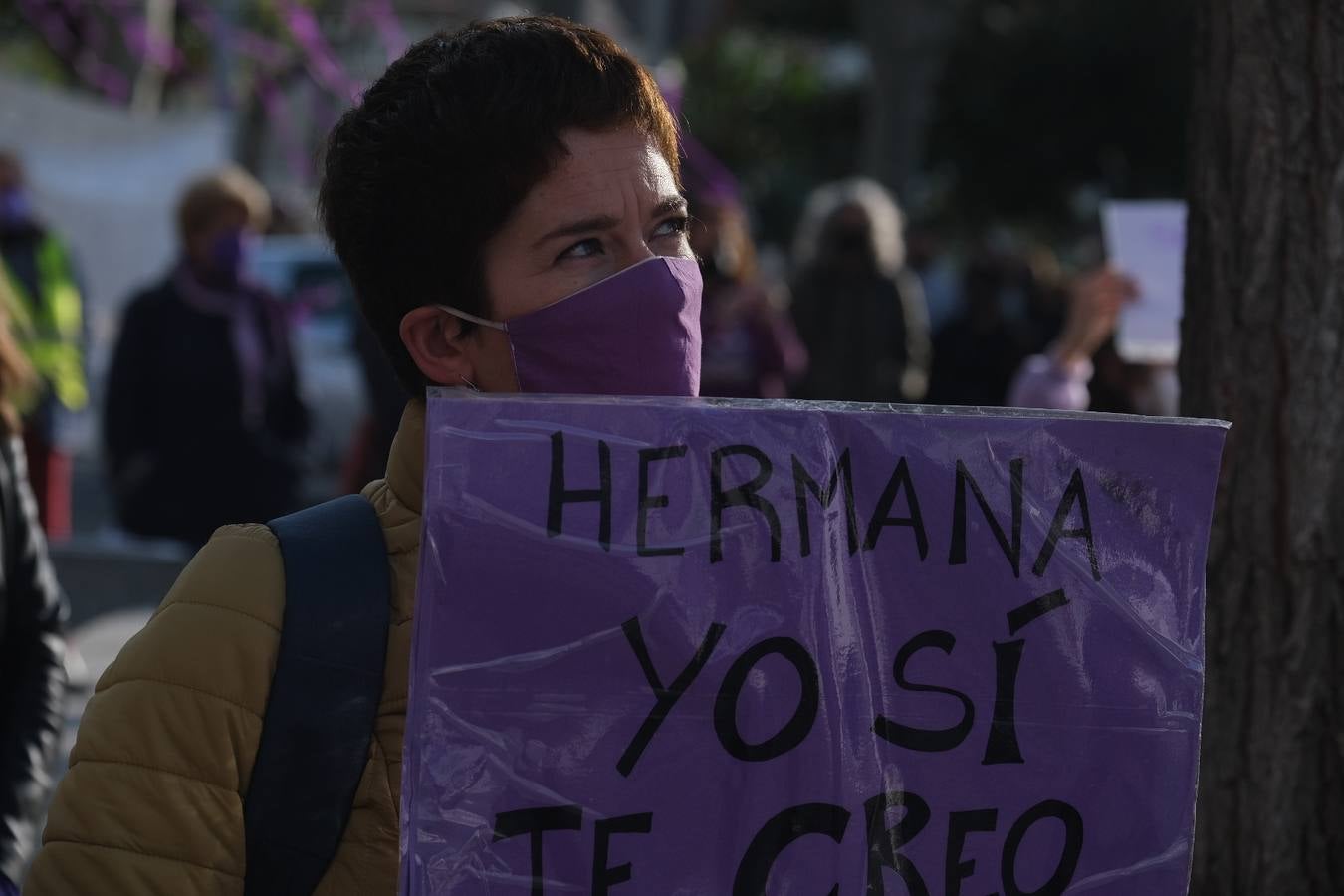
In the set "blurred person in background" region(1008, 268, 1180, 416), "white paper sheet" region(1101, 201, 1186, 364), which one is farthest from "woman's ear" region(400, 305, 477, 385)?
"blurred person in background" region(1008, 268, 1180, 416)

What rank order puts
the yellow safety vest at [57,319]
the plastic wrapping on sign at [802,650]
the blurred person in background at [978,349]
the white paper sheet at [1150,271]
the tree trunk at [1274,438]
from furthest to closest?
the blurred person in background at [978,349] < the yellow safety vest at [57,319] < the white paper sheet at [1150,271] < the tree trunk at [1274,438] < the plastic wrapping on sign at [802,650]

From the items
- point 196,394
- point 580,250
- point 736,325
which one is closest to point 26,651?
point 580,250

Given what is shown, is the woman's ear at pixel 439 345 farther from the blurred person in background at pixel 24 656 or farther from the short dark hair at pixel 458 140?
the blurred person in background at pixel 24 656

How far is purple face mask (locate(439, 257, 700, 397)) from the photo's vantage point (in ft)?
6.18

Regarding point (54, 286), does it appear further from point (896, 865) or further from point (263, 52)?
→ point (263, 52)

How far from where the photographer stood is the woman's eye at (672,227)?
1.97 m

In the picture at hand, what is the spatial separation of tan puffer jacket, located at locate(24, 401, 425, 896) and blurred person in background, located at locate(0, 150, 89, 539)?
21.1 ft

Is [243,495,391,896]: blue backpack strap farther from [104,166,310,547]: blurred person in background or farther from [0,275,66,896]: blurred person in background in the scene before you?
[104,166,310,547]: blurred person in background

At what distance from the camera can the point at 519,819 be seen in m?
1.64

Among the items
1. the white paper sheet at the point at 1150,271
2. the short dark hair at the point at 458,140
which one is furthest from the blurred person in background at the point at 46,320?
the short dark hair at the point at 458,140

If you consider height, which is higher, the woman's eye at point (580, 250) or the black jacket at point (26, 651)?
the woman's eye at point (580, 250)

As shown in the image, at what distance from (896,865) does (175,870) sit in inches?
24.4

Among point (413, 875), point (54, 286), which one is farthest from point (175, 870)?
point (54, 286)

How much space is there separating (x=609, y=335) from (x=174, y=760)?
571mm
